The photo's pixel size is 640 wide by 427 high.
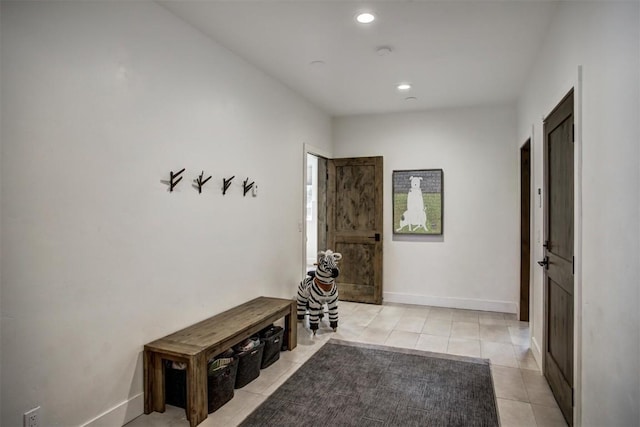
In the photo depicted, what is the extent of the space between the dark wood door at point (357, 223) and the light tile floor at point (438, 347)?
1.02 feet

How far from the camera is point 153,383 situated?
94.1 inches

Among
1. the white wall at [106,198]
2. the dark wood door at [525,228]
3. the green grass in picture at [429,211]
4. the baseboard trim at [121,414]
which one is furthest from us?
the green grass in picture at [429,211]

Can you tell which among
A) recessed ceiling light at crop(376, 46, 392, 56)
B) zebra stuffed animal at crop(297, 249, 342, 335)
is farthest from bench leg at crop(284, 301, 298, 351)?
recessed ceiling light at crop(376, 46, 392, 56)

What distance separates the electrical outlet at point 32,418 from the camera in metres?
1.78

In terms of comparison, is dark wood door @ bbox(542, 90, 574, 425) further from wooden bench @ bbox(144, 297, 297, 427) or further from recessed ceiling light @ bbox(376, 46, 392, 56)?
wooden bench @ bbox(144, 297, 297, 427)

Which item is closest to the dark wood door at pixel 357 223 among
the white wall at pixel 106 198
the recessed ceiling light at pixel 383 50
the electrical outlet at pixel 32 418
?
the recessed ceiling light at pixel 383 50

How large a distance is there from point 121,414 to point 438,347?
2696mm

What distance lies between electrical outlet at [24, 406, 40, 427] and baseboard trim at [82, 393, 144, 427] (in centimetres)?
28

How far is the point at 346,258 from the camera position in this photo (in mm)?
5383

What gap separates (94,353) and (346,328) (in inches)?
104

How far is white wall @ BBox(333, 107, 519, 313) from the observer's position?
4.82 metres

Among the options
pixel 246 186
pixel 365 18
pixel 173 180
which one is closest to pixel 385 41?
pixel 365 18

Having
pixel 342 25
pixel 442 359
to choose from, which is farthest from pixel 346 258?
pixel 342 25

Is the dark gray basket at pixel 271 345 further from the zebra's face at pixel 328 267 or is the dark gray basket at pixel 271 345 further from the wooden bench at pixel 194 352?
the zebra's face at pixel 328 267
